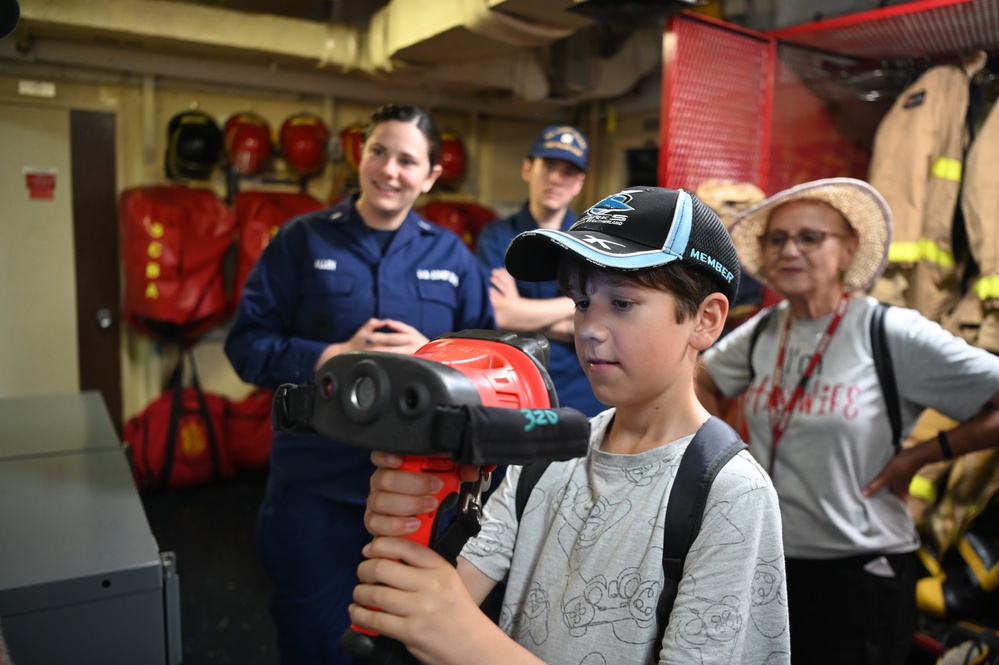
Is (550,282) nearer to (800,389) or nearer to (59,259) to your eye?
(800,389)

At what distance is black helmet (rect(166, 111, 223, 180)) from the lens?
422cm

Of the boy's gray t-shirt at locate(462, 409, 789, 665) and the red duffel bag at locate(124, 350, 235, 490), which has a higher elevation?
the boy's gray t-shirt at locate(462, 409, 789, 665)

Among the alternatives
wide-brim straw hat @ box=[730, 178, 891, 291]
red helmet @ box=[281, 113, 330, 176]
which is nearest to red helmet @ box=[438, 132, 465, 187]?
red helmet @ box=[281, 113, 330, 176]

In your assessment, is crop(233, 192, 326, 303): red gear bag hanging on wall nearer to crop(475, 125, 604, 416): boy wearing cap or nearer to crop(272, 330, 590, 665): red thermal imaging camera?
crop(475, 125, 604, 416): boy wearing cap

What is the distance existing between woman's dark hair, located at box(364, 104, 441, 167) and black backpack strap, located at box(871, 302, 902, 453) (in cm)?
132

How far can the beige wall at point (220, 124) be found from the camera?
4.28 m

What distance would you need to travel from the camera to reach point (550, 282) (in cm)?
250

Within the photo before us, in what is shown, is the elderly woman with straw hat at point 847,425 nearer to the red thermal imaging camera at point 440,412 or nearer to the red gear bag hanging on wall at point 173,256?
the red thermal imaging camera at point 440,412

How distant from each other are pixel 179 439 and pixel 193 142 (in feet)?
5.83

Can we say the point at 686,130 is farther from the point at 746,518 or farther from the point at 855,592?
the point at 746,518


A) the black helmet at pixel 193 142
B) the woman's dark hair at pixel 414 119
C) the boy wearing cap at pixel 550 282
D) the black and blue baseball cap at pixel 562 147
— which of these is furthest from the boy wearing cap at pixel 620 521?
the black helmet at pixel 193 142

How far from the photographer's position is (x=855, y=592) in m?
1.78

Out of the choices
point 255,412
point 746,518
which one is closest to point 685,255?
point 746,518

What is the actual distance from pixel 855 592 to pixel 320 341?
1.56 m
